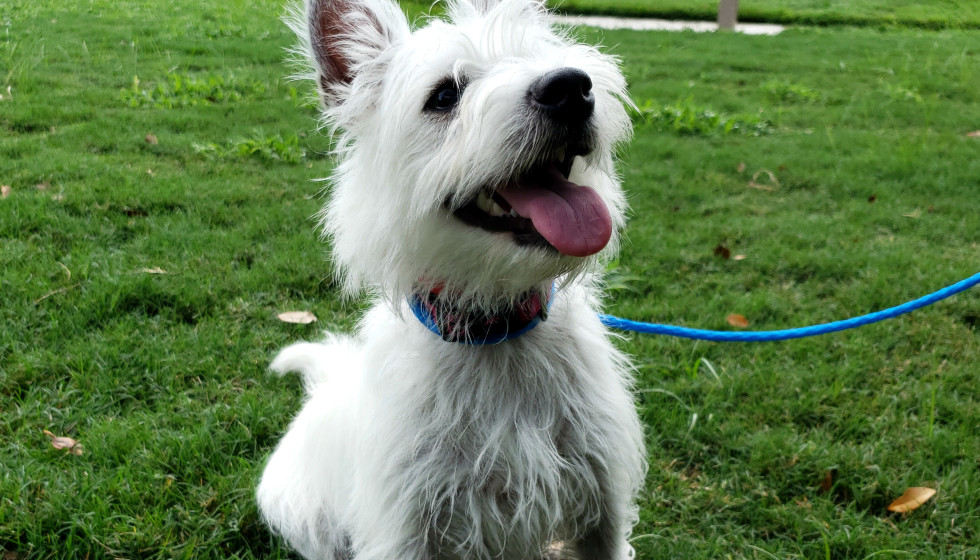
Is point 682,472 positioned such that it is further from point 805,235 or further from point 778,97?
point 778,97

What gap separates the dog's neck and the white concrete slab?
14.1m

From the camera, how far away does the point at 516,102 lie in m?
2.10

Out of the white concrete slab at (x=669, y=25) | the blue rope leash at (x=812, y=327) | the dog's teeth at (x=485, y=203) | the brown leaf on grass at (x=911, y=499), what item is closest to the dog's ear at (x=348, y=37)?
the dog's teeth at (x=485, y=203)

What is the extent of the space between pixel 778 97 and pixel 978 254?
17.5 feet

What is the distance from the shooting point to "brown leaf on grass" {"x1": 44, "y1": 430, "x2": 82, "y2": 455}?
3.45m

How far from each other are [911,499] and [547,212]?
7.67ft

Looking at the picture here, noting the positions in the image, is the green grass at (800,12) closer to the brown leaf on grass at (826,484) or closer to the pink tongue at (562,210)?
the brown leaf on grass at (826,484)

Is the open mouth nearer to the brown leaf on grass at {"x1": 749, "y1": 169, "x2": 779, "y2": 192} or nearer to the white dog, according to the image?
the white dog

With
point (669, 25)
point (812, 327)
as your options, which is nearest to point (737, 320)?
point (812, 327)

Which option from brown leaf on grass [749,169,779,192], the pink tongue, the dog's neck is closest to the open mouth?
the pink tongue

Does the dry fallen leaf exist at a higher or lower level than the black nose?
lower

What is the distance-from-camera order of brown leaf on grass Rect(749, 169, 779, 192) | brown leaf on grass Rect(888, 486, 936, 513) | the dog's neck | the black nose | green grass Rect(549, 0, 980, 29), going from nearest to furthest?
1. the black nose
2. the dog's neck
3. brown leaf on grass Rect(888, 486, 936, 513)
4. brown leaf on grass Rect(749, 169, 779, 192)
5. green grass Rect(549, 0, 980, 29)

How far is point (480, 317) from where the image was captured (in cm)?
251

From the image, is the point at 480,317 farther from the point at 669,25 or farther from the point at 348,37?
the point at 669,25
